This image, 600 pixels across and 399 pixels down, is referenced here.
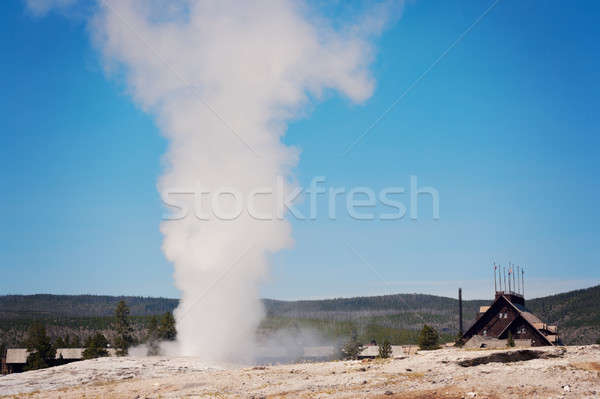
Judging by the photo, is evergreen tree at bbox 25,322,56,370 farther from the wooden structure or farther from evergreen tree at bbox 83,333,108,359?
evergreen tree at bbox 83,333,108,359

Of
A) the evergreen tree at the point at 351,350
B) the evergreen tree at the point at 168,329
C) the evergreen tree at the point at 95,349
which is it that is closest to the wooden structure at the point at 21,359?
the evergreen tree at the point at 95,349

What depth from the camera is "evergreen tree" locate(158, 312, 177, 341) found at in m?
66.3

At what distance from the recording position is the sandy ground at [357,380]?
98.2ft

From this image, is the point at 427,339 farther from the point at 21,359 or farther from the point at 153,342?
the point at 21,359

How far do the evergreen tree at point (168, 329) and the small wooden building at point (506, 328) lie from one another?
119ft

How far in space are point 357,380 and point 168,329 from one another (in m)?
36.9

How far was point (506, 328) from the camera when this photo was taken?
77062 mm

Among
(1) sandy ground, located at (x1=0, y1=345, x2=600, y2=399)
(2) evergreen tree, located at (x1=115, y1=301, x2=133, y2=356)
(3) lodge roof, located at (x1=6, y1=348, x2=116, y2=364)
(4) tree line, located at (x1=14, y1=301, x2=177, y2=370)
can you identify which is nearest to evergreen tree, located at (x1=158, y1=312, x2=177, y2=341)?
(4) tree line, located at (x1=14, y1=301, x2=177, y2=370)

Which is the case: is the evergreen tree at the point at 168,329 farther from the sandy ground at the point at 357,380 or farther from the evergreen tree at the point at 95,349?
the sandy ground at the point at 357,380

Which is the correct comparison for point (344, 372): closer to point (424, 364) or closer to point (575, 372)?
point (424, 364)

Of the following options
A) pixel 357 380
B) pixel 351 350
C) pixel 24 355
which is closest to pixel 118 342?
pixel 24 355

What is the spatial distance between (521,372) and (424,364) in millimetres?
6815

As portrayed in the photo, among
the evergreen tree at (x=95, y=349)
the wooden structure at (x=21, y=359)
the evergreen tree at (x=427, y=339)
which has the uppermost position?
the evergreen tree at (x=427, y=339)

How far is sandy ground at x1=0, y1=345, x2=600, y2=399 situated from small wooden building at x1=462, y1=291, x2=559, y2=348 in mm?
39765
